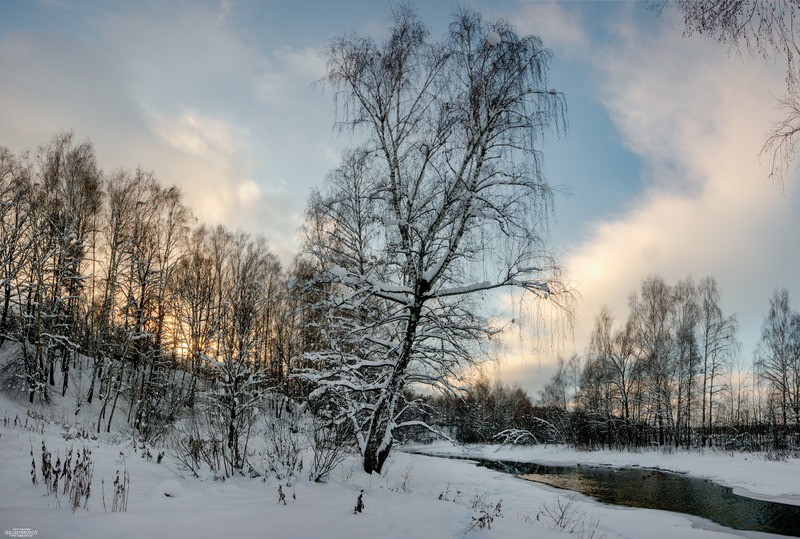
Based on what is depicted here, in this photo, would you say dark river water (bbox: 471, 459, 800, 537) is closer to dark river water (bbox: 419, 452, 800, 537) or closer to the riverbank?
dark river water (bbox: 419, 452, 800, 537)

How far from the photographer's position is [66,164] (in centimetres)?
1717

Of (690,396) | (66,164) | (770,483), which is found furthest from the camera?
(690,396)

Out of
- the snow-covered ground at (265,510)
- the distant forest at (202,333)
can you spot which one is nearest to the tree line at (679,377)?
the distant forest at (202,333)

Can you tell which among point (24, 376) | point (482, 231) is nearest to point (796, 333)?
point (482, 231)

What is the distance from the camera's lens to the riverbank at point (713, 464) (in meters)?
12.8

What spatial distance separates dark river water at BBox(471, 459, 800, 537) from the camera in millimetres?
9047

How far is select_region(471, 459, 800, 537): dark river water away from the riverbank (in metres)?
0.79

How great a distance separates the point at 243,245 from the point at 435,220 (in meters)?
19.6

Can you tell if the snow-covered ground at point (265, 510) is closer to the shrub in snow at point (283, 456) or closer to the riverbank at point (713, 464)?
the shrub in snow at point (283, 456)

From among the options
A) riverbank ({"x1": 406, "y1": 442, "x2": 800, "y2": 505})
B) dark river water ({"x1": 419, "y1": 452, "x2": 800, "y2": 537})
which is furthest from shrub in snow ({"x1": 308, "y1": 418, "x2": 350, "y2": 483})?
dark river water ({"x1": 419, "y1": 452, "x2": 800, "y2": 537})

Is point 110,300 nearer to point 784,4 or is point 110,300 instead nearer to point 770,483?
point 784,4

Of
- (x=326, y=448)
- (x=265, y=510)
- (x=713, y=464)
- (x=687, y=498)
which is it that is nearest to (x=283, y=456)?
(x=326, y=448)

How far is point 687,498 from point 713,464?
9416 millimetres

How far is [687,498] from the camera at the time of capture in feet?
40.6
